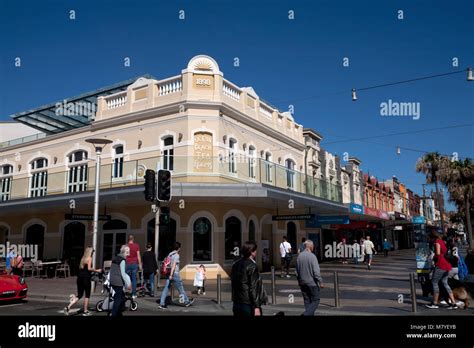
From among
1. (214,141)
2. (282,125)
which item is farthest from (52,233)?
(282,125)

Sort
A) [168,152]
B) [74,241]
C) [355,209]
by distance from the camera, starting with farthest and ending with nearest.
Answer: [355,209] → [74,241] → [168,152]

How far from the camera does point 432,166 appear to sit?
1405 inches

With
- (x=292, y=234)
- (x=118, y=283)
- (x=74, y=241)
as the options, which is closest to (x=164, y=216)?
(x=118, y=283)

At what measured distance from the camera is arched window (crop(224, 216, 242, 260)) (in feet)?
63.7

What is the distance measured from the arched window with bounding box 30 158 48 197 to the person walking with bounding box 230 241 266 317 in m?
20.4

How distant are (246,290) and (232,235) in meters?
14.0

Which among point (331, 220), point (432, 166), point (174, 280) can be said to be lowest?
Answer: point (174, 280)

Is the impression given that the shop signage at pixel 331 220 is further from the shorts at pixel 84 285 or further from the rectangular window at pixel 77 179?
the shorts at pixel 84 285

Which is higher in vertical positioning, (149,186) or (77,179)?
(77,179)

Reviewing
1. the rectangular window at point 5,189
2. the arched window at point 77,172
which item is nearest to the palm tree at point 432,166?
the arched window at point 77,172

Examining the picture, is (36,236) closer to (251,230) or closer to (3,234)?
(3,234)

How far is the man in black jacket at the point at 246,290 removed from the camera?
18.8 feet

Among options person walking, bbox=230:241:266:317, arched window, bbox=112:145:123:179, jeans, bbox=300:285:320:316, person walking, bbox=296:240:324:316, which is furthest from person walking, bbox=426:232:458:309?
arched window, bbox=112:145:123:179
